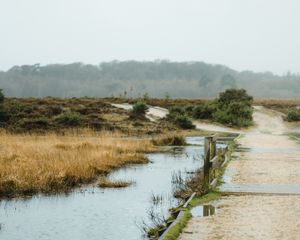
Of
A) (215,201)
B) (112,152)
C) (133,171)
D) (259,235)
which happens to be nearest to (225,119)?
(112,152)

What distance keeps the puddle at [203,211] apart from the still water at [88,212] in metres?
0.87

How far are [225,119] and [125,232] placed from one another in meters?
43.1

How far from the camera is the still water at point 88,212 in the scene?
1072 centimetres

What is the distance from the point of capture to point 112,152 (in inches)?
942

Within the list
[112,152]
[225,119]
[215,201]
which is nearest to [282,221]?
[215,201]

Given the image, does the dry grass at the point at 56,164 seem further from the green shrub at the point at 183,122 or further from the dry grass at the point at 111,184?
the green shrub at the point at 183,122

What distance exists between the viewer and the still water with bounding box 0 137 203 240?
10719 mm

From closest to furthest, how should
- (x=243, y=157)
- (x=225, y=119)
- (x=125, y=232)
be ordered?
(x=125, y=232)
(x=243, y=157)
(x=225, y=119)

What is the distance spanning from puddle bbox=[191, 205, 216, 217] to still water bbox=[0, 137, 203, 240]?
87 centimetres

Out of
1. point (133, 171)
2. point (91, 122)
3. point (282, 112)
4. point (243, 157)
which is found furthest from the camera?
point (282, 112)

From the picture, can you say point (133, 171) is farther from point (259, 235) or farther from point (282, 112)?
point (282, 112)

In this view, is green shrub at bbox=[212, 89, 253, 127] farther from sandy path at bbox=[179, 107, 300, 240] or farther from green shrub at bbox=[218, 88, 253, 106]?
sandy path at bbox=[179, 107, 300, 240]

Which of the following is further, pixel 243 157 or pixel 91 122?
pixel 91 122

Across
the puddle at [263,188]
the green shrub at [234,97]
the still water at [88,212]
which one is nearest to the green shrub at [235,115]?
the green shrub at [234,97]
